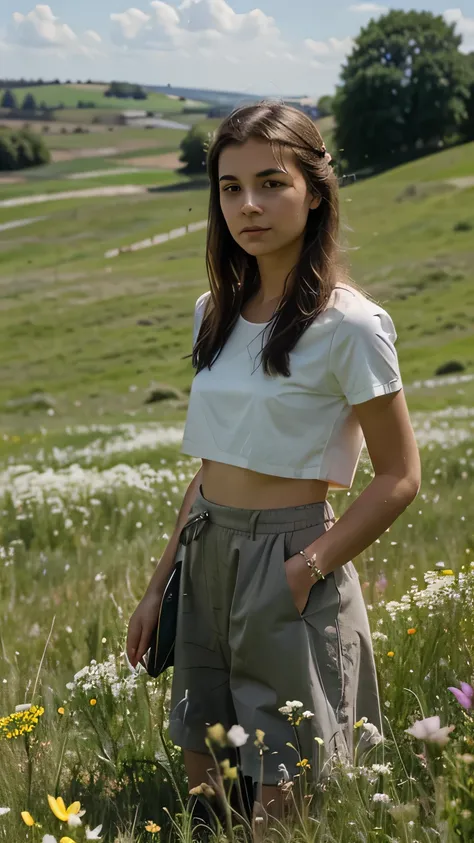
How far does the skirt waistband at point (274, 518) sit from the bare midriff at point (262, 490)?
2 cm

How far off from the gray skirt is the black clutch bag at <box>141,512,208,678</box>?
10 mm

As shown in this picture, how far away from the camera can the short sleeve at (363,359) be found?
267 cm

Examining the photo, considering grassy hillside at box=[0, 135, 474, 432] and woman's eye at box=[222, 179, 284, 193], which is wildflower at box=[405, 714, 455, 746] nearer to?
woman's eye at box=[222, 179, 284, 193]

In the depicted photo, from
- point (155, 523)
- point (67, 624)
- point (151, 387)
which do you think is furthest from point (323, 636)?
point (151, 387)

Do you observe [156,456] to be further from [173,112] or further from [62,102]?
[62,102]

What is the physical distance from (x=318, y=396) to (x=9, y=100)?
103 feet

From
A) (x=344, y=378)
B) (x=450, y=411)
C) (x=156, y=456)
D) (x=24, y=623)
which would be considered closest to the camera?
(x=344, y=378)

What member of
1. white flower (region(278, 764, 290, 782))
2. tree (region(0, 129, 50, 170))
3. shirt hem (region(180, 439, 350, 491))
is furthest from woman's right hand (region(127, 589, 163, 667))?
tree (region(0, 129, 50, 170))

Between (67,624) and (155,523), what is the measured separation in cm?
232

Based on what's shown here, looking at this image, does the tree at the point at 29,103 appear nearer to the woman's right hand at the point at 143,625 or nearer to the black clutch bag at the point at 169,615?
the woman's right hand at the point at 143,625

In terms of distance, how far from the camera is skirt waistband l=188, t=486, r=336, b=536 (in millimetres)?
2799

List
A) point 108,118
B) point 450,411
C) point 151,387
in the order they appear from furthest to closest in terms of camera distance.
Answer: point 108,118, point 151,387, point 450,411

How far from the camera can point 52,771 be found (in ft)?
9.96

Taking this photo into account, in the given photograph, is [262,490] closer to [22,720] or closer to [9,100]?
[22,720]
